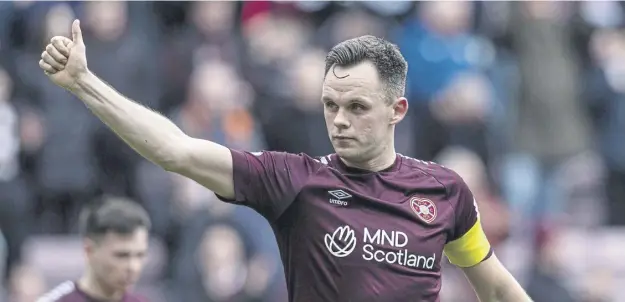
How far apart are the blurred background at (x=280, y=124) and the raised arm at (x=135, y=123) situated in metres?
5.59

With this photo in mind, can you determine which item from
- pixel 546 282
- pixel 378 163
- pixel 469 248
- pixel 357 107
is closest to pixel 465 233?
pixel 469 248

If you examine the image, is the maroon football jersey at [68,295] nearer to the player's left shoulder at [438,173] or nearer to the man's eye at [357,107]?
the player's left shoulder at [438,173]

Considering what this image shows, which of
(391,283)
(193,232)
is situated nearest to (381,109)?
(391,283)

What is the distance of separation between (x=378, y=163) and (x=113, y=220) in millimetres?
3114

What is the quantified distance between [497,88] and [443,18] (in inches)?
34.8

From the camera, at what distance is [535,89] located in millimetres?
12938

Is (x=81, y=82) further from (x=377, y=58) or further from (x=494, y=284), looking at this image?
(x=494, y=284)

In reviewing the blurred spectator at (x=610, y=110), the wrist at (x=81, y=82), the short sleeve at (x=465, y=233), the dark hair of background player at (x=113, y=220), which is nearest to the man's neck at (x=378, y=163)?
the short sleeve at (x=465, y=233)

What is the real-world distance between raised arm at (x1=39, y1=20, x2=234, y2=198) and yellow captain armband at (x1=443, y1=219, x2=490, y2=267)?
4.11ft

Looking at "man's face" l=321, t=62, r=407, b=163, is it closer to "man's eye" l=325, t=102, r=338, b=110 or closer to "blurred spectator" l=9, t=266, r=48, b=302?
"man's eye" l=325, t=102, r=338, b=110

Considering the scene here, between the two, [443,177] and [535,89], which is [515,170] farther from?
[443,177]

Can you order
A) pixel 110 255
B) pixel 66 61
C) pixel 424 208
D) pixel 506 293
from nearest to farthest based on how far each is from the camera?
1. pixel 66 61
2. pixel 424 208
3. pixel 506 293
4. pixel 110 255

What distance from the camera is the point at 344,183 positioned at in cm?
596

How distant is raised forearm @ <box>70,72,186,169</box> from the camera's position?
5.32m
